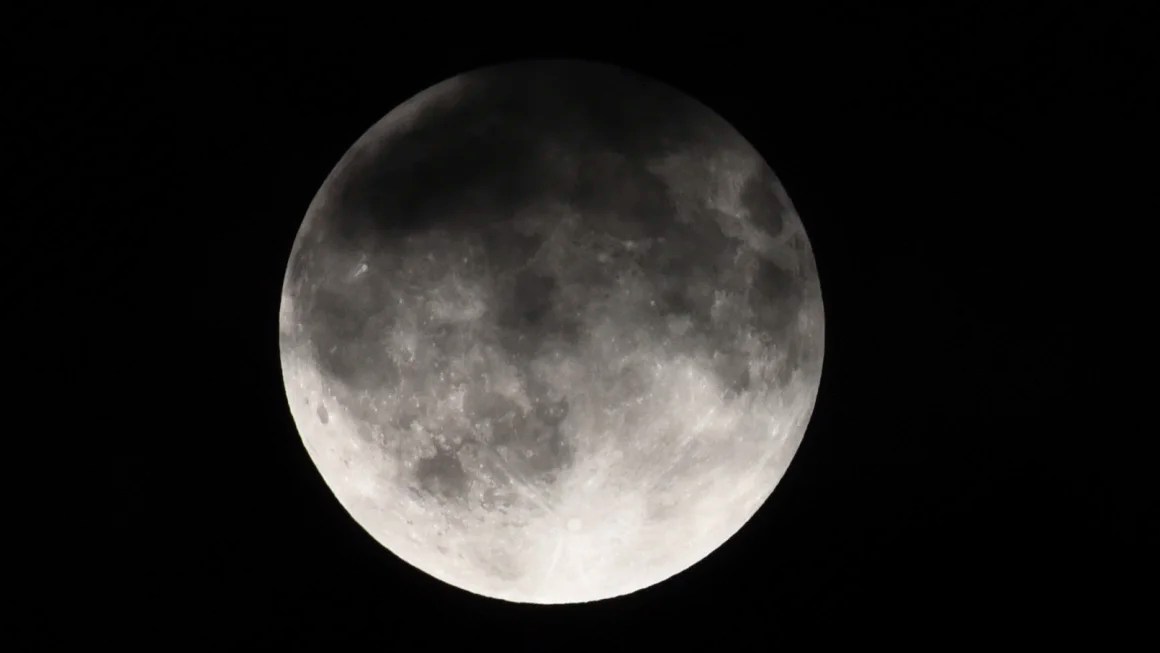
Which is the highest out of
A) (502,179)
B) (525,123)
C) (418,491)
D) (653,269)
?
(525,123)

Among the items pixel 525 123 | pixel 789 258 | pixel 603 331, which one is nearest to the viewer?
pixel 603 331

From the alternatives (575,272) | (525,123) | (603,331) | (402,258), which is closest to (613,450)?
(603,331)

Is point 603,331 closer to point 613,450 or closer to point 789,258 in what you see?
point 613,450

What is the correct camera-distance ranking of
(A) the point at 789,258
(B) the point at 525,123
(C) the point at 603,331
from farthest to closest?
1. (A) the point at 789,258
2. (B) the point at 525,123
3. (C) the point at 603,331

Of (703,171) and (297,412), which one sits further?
(297,412)

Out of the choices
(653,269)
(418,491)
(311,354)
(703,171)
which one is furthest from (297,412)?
(703,171)

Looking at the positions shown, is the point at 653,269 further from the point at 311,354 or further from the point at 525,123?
the point at 311,354

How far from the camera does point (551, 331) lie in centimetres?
319

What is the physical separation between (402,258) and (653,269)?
2.86 ft

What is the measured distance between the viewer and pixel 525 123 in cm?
343

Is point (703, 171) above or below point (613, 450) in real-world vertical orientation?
above

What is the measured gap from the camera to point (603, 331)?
10.5ft

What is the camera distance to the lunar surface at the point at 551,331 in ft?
10.6

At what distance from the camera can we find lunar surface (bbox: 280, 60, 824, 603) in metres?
3.22
